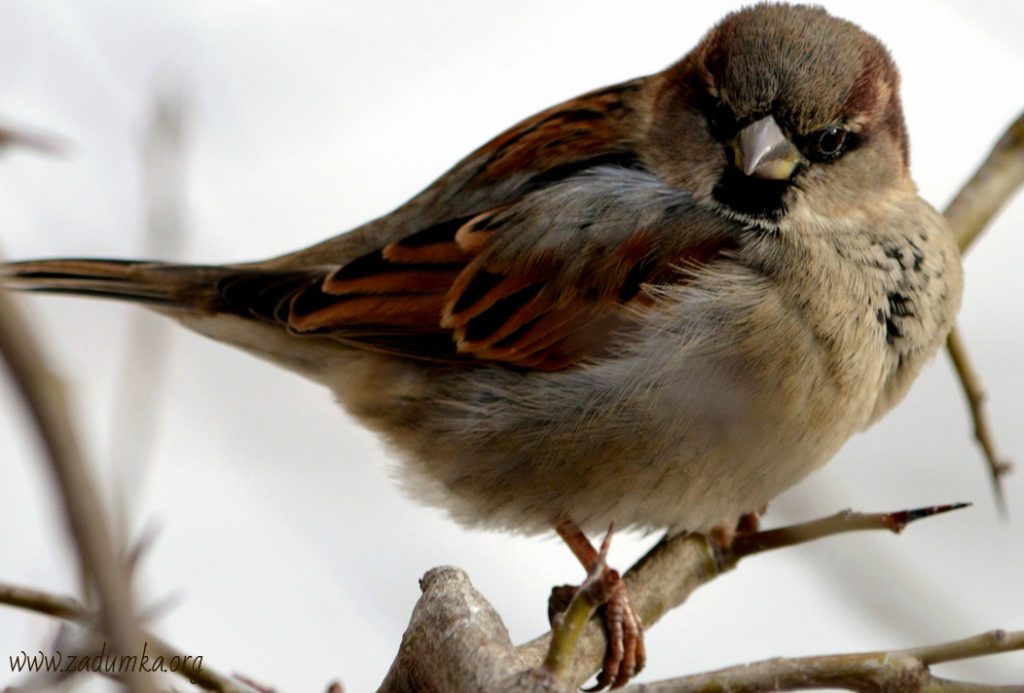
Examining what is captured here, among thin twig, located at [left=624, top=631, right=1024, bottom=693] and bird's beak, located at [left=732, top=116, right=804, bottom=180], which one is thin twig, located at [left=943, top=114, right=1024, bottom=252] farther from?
Result: thin twig, located at [left=624, top=631, right=1024, bottom=693]

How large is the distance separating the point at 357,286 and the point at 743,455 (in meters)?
1.24

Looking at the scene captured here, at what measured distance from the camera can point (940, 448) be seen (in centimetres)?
330

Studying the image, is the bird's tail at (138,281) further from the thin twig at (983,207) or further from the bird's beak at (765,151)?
the thin twig at (983,207)

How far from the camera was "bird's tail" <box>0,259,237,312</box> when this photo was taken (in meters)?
3.61

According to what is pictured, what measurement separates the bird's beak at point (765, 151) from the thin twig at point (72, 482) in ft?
7.06

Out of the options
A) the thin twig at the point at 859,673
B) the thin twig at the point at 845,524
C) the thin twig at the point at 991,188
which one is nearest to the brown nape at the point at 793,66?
the thin twig at the point at 991,188

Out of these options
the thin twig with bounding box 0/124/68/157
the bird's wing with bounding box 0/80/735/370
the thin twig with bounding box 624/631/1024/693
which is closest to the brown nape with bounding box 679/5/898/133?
→ the bird's wing with bounding box 0/80/735/370

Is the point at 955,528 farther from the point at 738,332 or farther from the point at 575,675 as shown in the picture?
the point at 575,675

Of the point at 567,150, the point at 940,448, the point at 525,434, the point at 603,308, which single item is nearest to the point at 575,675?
the point at 525,434

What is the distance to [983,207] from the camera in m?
3.53

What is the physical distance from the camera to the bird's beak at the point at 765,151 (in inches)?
114

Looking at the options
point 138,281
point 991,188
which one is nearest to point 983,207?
point 991,188

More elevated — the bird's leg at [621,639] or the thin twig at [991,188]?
the thin twig at [991,188]

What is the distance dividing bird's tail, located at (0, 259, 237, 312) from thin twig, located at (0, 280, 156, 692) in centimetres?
274
